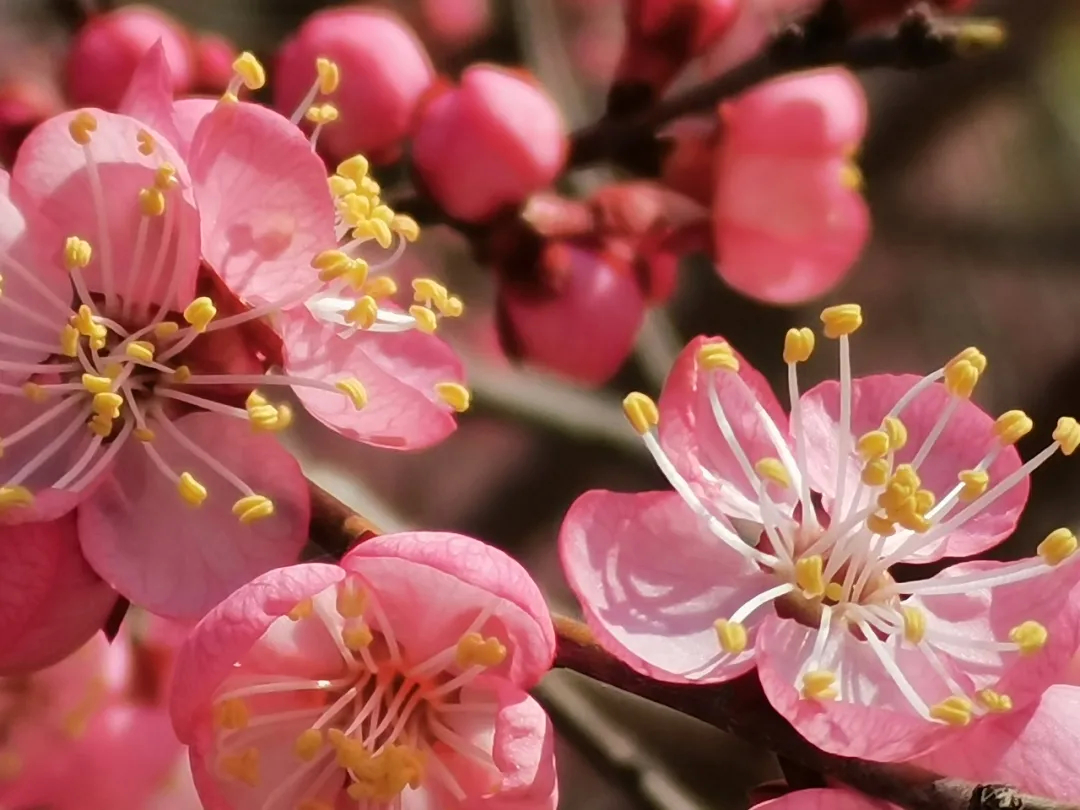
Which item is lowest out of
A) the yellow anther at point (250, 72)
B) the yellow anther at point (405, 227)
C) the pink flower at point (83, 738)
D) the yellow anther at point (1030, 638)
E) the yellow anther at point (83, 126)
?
the pink flower at point (83, 738)

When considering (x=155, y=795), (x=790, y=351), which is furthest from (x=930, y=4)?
(x=155, y=795)

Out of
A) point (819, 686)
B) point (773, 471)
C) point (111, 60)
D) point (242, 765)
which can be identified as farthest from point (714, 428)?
point (111, 60)

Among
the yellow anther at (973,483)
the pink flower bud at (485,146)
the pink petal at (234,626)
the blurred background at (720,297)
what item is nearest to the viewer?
the pink petal at (234,626)

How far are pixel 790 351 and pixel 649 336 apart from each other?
2.16 feet

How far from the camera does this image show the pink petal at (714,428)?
1.71 feet

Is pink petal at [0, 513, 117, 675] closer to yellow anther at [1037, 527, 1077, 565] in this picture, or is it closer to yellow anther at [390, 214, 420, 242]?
yellow anther at [390, 214, 420, 242]

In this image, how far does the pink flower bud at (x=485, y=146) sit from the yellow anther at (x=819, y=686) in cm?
34

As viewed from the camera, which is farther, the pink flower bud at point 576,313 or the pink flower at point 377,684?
the pink flower bud at point 576,313

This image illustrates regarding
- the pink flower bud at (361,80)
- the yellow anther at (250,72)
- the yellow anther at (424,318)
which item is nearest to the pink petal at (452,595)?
the yellow anther at (424,318)

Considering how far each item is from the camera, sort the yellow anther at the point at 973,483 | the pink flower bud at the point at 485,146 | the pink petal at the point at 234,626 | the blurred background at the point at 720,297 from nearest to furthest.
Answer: the pink petal at the point at 234,626, the yellow anther at the point at 973,483, the pink flower bud at the point at 485,146, the blurred background at the point at 720,297

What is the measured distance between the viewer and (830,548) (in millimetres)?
522

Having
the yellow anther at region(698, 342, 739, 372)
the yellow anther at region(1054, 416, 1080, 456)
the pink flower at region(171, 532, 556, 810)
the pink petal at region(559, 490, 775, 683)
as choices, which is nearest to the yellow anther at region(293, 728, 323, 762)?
the pink flower at region(171, 532, 556, 810)

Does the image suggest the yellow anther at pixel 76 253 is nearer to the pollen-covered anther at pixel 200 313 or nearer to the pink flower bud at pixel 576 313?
the pollen-covered anther at pixel 200 313

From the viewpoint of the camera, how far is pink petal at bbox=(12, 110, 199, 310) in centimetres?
47
